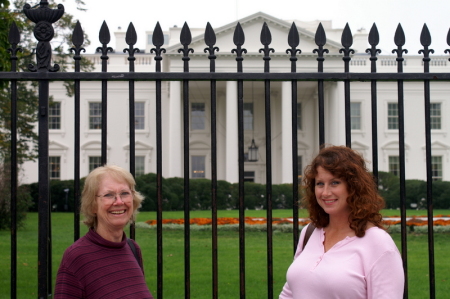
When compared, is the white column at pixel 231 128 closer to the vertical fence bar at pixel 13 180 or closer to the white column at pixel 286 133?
the white column at pixel 286 133

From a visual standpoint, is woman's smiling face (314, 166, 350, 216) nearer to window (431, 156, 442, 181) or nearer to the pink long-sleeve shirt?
the pink long-sleeve shirt

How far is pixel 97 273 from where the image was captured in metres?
2.36

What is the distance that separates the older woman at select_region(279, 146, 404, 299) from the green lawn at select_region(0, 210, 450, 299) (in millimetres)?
3976

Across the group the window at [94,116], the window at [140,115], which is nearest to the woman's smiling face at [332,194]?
the window at [140,115]

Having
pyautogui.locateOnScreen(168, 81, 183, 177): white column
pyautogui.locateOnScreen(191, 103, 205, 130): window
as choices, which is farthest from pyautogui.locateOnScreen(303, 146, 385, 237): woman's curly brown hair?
pyautogui.locateOnScreen(191, 103, 205, 130): window

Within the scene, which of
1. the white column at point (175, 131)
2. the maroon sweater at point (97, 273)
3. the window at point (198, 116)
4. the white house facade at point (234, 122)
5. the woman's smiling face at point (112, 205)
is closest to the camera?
the maroon sweater at point (97, 273)

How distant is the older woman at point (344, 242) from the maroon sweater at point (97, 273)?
737 millimetres

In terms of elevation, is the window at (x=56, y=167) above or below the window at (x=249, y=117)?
below

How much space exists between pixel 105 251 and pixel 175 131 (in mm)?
27758

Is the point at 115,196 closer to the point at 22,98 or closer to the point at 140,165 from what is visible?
the point at 22,98

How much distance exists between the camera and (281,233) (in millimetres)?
12820

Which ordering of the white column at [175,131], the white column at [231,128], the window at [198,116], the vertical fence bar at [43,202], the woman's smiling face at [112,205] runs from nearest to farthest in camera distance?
the woman's smiling face at [112,205] < the vertical fence bar at [43,202] < the white column at [231,128] < the white column at [175,131] < the window at [198,116]

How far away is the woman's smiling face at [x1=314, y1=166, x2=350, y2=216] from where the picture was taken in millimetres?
2426

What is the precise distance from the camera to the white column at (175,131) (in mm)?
29672
